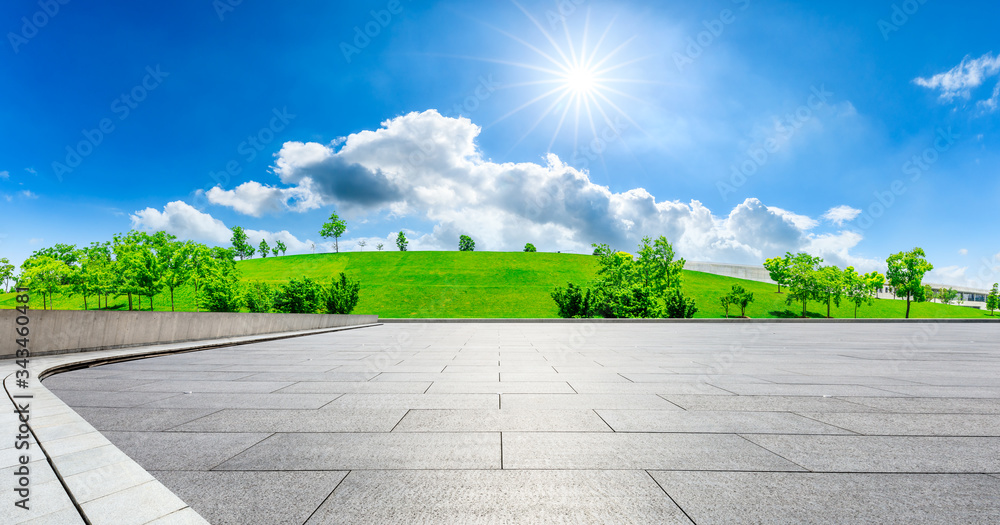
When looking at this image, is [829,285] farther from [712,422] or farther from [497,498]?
[497,498]

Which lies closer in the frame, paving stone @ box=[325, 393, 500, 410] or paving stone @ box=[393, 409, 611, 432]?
paving stone @ box=[393, 409, 611, 432]

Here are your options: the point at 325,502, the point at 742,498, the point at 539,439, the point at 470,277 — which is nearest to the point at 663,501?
the point at 742,498

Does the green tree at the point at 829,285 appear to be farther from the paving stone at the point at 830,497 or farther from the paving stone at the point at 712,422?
the paving stone at the point at 830,497

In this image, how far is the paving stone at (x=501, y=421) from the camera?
Answer: 487 cm

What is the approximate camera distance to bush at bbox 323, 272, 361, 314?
133 feet


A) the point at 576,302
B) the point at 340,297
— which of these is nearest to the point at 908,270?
the point at 576,302

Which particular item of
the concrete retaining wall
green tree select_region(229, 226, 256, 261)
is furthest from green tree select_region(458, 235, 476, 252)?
the concrete retaining wall

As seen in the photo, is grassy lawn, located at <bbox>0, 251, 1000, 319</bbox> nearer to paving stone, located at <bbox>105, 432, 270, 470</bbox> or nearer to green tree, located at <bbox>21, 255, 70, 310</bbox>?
green tree, located at <bbox>21, 255, 70, 310</bbox>

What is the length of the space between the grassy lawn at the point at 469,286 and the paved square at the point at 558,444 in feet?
168

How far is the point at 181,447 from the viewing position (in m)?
4.19

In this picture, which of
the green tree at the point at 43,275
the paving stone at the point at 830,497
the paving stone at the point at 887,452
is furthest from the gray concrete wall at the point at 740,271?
the green tree at the point at 43,275

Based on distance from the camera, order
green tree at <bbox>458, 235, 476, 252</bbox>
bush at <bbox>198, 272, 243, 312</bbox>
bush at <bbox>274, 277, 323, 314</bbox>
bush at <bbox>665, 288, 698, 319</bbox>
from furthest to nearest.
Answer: green tree at <bbox>458, 235, 476, 252</bbox> < bush at <bbox>198, 272, 243, 312</bbox> < bush at <bbox>665, 288, 698, 319</bbox> < bush at <bbox>274, 277, 323, 314</bbox>

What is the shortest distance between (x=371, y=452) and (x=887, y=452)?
4984 millimetres

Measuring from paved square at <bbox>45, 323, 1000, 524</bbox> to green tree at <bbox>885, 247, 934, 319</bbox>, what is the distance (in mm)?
74472
